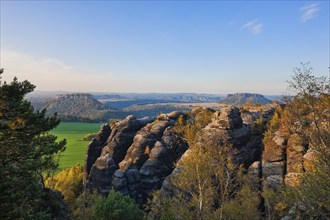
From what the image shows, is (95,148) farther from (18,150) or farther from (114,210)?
(18,150)

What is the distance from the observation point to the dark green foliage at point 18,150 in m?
22.2

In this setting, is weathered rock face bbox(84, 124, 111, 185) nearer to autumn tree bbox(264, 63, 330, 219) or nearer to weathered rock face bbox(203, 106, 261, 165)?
weathered rock face bbox(203, 106, 261, 165)

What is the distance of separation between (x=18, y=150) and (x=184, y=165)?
83.7 feet

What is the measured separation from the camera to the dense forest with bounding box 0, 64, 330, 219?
24953mm

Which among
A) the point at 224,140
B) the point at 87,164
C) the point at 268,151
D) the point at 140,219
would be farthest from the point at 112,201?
the point at 87,164

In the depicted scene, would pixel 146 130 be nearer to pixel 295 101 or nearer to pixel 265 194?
pixel 265 194

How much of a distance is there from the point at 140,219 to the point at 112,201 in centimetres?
549

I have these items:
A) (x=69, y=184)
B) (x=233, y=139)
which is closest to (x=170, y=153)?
(x=233, y=139)

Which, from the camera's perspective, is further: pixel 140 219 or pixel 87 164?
pixel 87 164

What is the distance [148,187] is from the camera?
69.8 m

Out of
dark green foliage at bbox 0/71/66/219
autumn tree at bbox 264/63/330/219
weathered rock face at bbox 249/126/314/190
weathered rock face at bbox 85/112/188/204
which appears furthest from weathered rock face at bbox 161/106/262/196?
dark green foliage at bbox 0/71/66/219

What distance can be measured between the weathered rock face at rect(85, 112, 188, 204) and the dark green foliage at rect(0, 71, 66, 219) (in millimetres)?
38214

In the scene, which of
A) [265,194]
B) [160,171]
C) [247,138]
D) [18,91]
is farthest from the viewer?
[160,171]

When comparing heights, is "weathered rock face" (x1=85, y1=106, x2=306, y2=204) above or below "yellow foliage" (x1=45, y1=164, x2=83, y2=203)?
above
